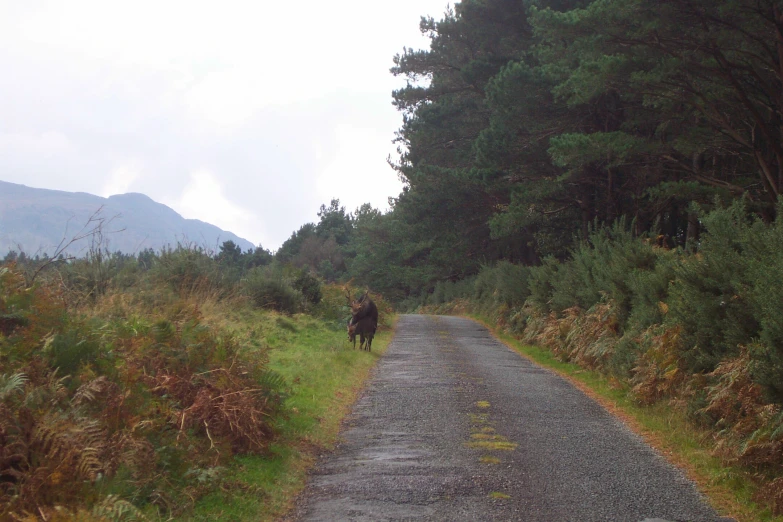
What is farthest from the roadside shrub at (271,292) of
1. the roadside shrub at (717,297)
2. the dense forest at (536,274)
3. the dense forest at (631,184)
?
the roadside shrub at (717,297)

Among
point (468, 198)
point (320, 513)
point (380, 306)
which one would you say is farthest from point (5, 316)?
point (468, 198)

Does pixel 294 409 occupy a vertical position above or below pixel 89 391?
below

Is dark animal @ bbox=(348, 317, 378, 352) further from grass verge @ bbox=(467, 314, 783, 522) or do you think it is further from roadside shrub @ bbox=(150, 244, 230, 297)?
grass verge @ bbox=(467, 314, 783, 522)

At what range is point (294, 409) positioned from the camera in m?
9.81

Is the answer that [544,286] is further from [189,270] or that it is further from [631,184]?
[189,270]

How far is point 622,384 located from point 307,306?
47.4 ft

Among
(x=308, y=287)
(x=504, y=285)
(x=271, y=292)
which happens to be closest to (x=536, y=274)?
(x=504, y=285)

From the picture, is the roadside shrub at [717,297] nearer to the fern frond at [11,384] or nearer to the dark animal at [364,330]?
the fern frond at [11,384]

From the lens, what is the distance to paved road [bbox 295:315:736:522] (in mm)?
6270

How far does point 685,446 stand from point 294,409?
485 centimetres

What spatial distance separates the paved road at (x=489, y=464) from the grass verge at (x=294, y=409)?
252mm

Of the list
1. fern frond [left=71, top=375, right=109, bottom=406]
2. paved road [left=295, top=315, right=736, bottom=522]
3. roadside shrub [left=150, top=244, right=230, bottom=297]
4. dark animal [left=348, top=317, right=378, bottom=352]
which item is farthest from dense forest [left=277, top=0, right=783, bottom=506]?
roadside shrub [left=150, top=244, right=230, bottom=297]

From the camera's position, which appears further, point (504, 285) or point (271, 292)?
point (504, 285)

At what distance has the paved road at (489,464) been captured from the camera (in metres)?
6.27
